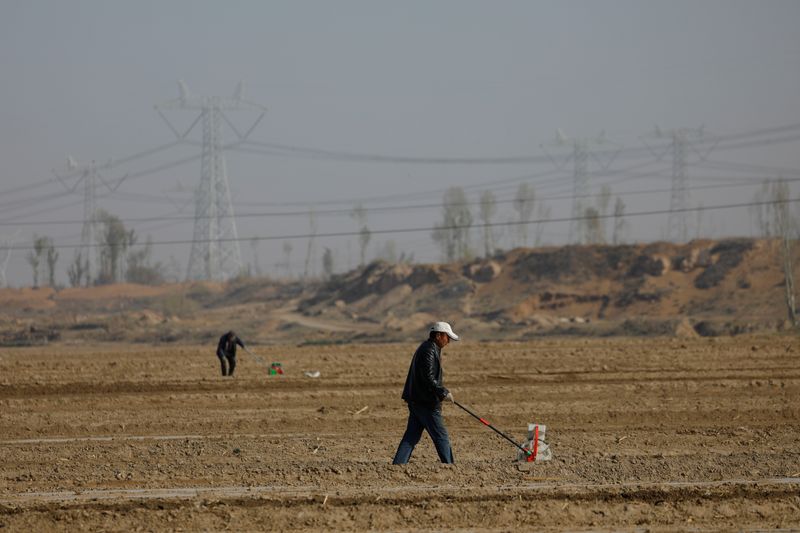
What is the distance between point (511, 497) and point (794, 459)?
163 inches

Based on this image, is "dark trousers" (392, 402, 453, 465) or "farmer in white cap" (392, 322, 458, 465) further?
"dark trousers" (392, 402, 453, 465)

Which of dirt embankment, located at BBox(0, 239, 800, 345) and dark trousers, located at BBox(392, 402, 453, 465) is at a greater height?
dirt embankment, located at BBox(0, 239, 800, 345)

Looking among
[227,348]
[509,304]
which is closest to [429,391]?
[227,348]

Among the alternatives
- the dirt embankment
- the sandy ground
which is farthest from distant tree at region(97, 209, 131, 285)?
the sandy ground

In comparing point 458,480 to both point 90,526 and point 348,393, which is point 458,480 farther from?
point 348,393

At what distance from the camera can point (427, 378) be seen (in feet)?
36.4

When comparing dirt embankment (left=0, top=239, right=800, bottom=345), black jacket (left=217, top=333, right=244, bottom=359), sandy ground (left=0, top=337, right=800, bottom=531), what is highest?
dirt embankment (left=0, top=239, right=800, bottom=345)

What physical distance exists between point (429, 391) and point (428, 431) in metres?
0.48

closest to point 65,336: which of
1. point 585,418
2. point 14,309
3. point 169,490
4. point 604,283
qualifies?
point 14,309

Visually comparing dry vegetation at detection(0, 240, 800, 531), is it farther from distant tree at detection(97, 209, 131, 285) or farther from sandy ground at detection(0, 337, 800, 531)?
distant tree at detection(97, 209, 131, 285)

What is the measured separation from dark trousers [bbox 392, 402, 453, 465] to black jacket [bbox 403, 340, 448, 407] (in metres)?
0.10

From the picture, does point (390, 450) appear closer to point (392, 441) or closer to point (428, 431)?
point (392, 441)

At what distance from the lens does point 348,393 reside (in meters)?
20.8

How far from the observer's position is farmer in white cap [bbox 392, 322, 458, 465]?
11113 millimetres
